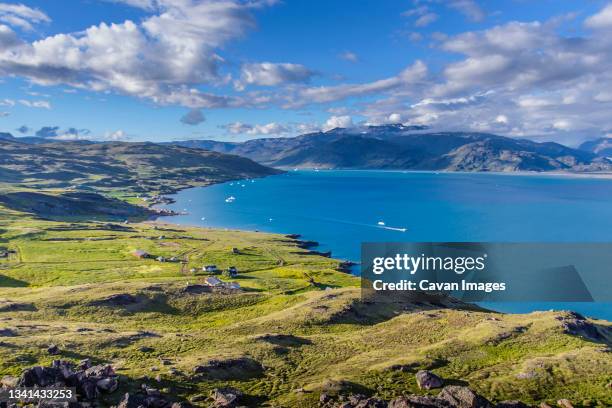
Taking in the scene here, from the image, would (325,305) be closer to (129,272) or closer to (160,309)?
(160,309)

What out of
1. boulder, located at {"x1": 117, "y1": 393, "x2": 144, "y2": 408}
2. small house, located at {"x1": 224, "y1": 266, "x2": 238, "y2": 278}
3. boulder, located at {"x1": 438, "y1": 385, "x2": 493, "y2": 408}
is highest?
boulder, located at {"x1": 117, "y1": 393, "x2": 144, "y2": 408}

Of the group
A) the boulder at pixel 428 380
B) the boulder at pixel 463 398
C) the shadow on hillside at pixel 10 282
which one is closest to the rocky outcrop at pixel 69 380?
the boulder at pixel 428 380

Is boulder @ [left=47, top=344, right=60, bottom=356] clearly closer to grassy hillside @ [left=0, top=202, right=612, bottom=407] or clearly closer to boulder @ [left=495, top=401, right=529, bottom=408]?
grassy hillside @ [left=0, top=202, right=612, bottom=407]

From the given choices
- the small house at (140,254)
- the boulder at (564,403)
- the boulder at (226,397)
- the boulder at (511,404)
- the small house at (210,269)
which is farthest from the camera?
the small house at (140,254)

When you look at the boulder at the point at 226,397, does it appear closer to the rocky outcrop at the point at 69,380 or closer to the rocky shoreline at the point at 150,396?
the rocky shoreline at the point at 150,396

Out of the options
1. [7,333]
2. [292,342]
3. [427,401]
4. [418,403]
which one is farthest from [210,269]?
[427,401]

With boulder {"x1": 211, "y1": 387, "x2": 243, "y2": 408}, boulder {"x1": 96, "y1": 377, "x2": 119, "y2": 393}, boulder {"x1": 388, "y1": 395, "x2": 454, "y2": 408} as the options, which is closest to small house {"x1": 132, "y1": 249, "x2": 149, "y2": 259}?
boulder {"x1": 96, "y1": 377, "x2": 119, "y2": 393}

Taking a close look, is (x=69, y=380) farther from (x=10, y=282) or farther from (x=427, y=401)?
(x=10, y=282)
